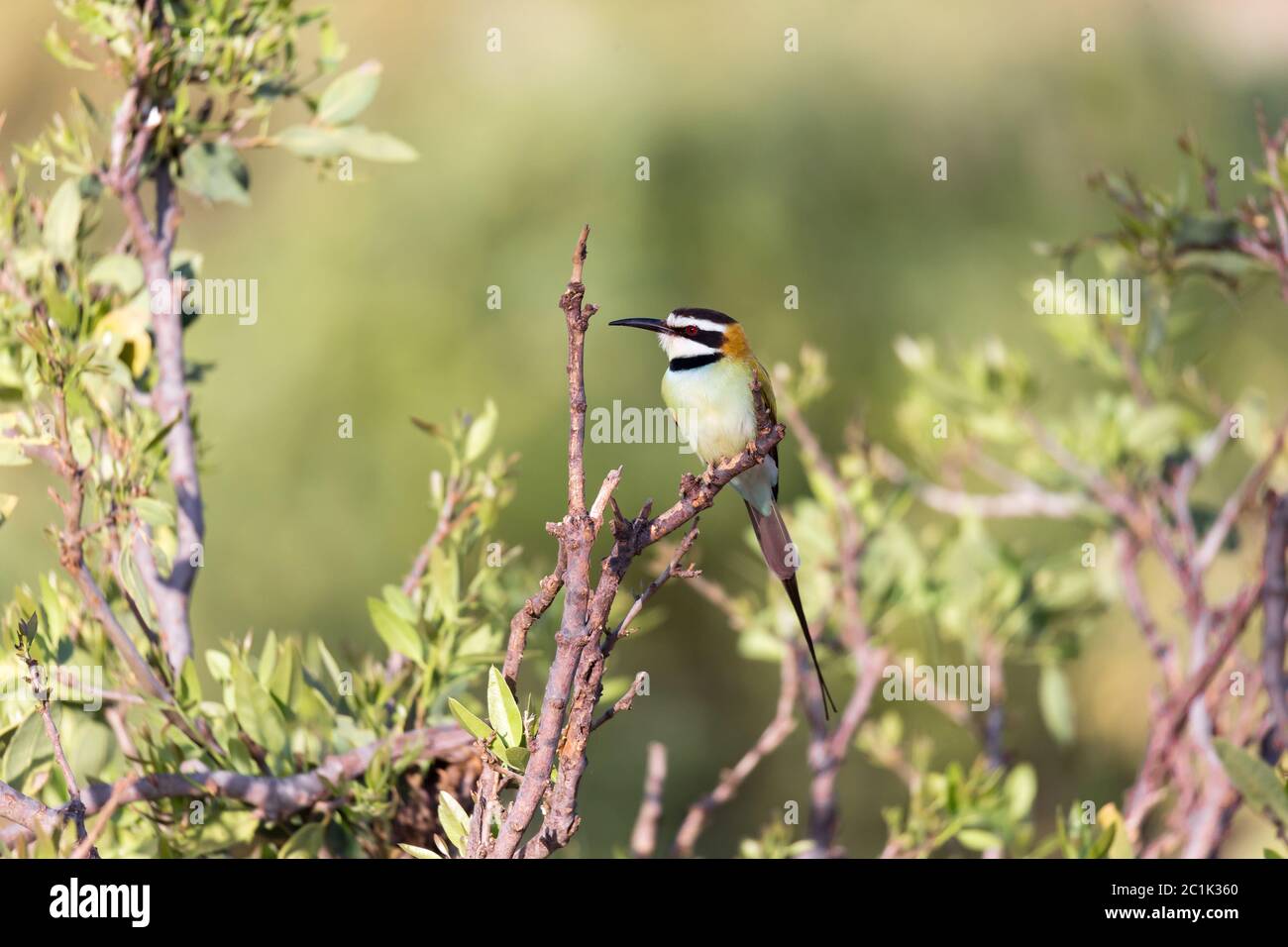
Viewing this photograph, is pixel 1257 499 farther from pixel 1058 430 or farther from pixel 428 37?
pixel 428 37

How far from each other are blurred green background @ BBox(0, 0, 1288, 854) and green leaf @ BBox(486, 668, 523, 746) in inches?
100

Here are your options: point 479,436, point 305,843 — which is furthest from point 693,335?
point 305,843

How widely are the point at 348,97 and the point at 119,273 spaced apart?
0.49 metres

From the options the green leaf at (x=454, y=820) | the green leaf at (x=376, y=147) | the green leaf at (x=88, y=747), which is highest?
the green leaf at (x=376, y=147)

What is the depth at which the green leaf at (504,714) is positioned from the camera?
144cm

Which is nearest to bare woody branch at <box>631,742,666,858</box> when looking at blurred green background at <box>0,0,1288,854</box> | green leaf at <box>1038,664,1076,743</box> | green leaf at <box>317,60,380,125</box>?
green leaf at <box>1038,664,1076,743</box>

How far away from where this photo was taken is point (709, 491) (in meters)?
1.74

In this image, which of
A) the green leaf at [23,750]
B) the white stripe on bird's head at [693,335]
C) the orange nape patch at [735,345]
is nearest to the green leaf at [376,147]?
the white stripe on bird's head at [693,335]

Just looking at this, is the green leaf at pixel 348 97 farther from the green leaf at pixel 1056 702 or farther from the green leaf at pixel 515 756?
the green leaf at pixel 1056 702

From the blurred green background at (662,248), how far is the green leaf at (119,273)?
1829 millimetres

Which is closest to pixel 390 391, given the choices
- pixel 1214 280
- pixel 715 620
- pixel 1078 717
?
pixel 715 620

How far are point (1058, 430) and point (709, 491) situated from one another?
1.43 metres

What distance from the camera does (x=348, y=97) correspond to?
7.80 ft

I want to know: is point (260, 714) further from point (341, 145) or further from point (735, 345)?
point (735, 345)
